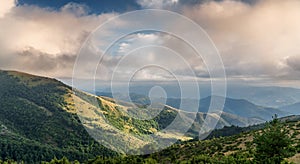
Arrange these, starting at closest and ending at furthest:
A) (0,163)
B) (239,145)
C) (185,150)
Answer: (239,145) < (185,150) < (0,163)

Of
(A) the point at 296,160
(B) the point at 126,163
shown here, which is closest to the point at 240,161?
(A) the point at 296,160

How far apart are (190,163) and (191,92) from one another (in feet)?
95.4

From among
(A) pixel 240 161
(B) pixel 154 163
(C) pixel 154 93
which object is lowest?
(B) pixel 154 163

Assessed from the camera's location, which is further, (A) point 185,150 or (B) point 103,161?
(A) point 185,150

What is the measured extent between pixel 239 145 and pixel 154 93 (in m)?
52.6

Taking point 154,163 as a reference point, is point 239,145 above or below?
above

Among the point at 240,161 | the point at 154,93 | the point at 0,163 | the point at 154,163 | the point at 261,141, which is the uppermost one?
the point at 154,93

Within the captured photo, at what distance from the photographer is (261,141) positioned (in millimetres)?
49812

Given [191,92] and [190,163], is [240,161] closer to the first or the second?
[191,92]

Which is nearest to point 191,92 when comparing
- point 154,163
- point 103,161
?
point 154,163

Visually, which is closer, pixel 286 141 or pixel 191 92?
pixel 286 141

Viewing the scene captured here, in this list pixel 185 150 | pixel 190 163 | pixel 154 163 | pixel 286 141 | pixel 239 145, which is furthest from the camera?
pixel 185 150

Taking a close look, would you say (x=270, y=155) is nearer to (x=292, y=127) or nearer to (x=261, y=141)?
(x=261, y=141)

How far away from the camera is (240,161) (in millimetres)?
59969
